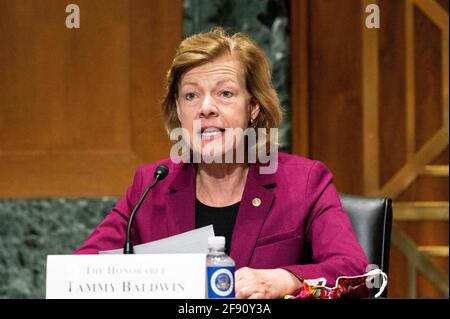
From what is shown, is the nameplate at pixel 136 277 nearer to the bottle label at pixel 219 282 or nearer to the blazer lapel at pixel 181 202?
the bottle label at pixel 219 282

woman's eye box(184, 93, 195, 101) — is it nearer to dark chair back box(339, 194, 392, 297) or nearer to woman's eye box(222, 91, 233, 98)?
woman's eye box(222, 91, 233, 98)

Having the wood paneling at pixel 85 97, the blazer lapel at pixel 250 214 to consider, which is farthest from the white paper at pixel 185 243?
the wood paneling at pixel 85 97

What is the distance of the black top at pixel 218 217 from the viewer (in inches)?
87.0

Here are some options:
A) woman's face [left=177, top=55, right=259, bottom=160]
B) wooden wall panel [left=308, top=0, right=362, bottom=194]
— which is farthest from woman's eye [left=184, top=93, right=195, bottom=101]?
wooden wall panel [left=308, top=0, right=362, bottom=194]

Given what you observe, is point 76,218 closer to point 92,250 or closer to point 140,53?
point 140,53

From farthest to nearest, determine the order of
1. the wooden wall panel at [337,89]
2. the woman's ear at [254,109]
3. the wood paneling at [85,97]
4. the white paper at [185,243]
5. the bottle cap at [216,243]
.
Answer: the wooden wall panel at [337,89] < the wood paneling at [85,97] < the woman's ear at [254,109] < the white paper at [185,243] < the bottle cap at [216,243]

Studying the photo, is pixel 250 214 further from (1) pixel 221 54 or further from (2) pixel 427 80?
(2) pixel 427 80

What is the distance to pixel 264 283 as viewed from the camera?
174 centimetres

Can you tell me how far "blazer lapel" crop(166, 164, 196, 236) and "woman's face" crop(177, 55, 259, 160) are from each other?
113mm

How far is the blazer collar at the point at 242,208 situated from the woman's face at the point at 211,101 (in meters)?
0.12

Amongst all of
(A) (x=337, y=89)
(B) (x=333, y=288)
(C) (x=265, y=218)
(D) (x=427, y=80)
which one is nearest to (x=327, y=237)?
(C) (x=265, y=218)
